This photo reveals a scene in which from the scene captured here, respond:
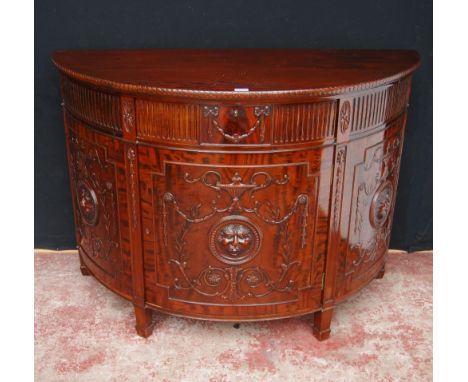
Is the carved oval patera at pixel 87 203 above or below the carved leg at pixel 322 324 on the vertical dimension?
above

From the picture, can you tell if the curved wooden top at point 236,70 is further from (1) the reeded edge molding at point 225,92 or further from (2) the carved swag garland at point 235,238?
(2) the carved swag garland at point 235,238

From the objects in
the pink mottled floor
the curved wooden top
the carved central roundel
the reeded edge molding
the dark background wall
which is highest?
the dark background wall

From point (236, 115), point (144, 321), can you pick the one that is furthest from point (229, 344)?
point (236, 115)

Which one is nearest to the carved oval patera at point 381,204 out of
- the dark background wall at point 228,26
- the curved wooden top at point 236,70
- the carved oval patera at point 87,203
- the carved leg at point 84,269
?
the curved wooden top at point 236,70

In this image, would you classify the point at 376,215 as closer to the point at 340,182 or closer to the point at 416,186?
the point at 340,182

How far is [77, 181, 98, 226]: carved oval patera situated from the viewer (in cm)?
229

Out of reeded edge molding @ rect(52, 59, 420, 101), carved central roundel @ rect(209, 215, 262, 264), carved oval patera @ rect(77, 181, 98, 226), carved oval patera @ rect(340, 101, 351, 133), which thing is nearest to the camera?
reeded edge molding @ rect(52, 59, 420, 101)

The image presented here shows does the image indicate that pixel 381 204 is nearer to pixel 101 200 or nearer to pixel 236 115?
pixel 236 115

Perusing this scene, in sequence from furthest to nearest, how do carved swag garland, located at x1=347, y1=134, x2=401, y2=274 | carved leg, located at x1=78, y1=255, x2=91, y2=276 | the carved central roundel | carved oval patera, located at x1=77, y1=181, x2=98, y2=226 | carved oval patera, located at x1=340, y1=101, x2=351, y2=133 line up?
carved leg, located at x1=78, y1=255, x2=91, y2=276 → carved oval patera, located at x1=77, y1=181, x2=98, y2=226 → carved swag garland, located at x1=347, y1=134, x2=401, y2=274 → the carved central roundel → carved oval patera, located at x1=340, y1=101, x2=351, y2=133

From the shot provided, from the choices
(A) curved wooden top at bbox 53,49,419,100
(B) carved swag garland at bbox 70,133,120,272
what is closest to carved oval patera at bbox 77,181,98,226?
(B) carved swag garland at bbox 70,133,120,272

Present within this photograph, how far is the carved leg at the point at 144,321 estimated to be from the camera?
91.8 inches

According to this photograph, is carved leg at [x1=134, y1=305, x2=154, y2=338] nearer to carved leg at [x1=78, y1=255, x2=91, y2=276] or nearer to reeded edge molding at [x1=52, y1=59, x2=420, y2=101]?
carved leg at [x1=78, y1=255, x2=91, y2=276]

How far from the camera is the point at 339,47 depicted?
103 inches

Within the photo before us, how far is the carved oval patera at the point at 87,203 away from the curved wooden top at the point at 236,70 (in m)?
0.46
